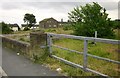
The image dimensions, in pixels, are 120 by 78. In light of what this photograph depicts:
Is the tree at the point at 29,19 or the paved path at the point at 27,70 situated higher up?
the tree at the point at 29,19

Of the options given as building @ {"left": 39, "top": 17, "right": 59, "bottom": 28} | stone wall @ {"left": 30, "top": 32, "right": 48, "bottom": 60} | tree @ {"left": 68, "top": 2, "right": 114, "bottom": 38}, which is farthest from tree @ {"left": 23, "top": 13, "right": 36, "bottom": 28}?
stone wall @ {"left": 30, "top": 32, "right": 48, "bottom": 60}

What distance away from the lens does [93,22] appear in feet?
102

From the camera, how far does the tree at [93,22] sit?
102ft

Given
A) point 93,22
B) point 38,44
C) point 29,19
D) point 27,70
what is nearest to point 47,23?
point 29,19

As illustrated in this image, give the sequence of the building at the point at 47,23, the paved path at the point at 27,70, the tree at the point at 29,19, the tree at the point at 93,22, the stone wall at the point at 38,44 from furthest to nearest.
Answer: the building at the point at 47,23
the tree at the point at 29,19
the tree at the point at 93,22
the stone wall at the point at 38,44
the paved path at the point at 27,70

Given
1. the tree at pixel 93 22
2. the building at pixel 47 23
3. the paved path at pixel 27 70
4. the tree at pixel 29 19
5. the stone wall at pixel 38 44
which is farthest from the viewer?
the building at pixel 47 23

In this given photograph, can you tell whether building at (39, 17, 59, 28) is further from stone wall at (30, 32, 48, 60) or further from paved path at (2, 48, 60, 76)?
paved path at (2, 48, 60, 76)

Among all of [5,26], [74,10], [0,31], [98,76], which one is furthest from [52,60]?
[5,26]

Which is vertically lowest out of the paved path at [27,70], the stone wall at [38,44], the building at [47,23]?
the paved path at [27,70]

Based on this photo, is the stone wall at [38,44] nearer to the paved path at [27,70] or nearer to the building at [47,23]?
the paved path at [27,70]

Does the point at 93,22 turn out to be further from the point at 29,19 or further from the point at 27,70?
the point at 29,19

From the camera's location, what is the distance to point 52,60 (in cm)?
880

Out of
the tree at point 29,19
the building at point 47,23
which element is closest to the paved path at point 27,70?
the tree at point 29,19

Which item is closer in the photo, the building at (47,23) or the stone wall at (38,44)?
the stone wall at (38,44)
